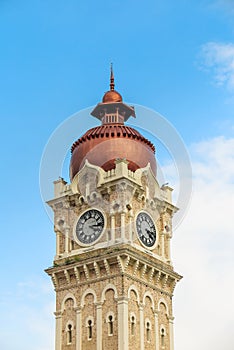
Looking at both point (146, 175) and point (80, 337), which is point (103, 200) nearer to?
point (146, 175)

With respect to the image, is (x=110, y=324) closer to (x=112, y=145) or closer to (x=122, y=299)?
(x=122, y=299)

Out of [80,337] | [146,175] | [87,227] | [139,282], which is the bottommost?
[80,337]

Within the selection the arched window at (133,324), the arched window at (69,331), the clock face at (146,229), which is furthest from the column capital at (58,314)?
the clock face at (146,229)

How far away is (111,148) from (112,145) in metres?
0.25

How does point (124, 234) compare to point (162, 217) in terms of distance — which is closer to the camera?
point (124, 234)

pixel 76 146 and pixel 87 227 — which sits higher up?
pixel 76 146

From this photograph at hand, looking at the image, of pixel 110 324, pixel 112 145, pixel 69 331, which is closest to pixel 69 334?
pixel 69 331

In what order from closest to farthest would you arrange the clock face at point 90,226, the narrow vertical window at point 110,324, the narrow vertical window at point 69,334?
the narrow vertical window at point 110,324 < the narrow vertical window at point 69,334 < the clock face at point 90,226

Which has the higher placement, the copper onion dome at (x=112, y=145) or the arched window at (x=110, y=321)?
the copper onion dome at (x=112, y=145)

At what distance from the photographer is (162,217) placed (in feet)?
196

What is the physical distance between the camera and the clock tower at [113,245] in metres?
53.7

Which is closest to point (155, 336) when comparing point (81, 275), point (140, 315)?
point (140, 315)

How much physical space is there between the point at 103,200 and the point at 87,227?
216 centimetres

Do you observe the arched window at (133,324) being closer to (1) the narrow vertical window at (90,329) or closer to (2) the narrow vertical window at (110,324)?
(2) the narrow vertical window at (110,324)
